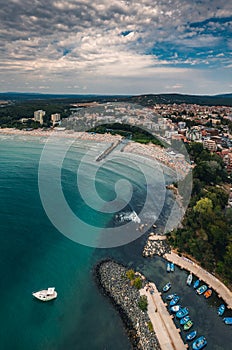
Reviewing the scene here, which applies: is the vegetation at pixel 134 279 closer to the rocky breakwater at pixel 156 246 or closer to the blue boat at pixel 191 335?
the rocky breakwater at pixel 156 246

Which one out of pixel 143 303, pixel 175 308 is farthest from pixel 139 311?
pixel 175 308

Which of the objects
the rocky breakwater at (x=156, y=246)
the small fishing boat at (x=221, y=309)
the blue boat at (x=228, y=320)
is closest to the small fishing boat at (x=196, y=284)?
the small fishing boat at (x=221, y=309)

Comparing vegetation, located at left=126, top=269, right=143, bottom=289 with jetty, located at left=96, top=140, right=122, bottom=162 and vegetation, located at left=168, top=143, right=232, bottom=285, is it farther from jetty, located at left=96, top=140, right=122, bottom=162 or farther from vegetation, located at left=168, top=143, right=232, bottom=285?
jetty, located at left=96, top=140, right=122, bottom=162

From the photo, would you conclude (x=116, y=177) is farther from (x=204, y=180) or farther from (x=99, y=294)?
(x=99, y=294)

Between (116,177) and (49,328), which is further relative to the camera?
(116,177)

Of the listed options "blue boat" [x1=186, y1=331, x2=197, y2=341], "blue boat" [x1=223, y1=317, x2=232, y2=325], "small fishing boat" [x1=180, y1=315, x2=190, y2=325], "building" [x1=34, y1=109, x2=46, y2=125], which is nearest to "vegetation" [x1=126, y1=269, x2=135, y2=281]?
"small fishing boat" [x1=180, y1=315, x2=190, y2=325]

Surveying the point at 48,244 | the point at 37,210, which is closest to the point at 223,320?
the point at 48,244
